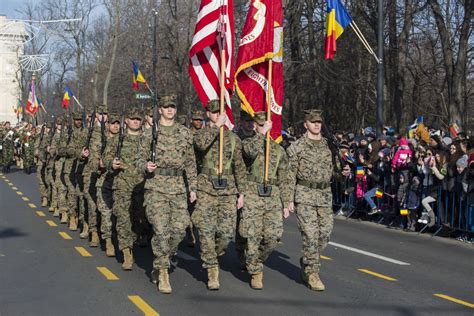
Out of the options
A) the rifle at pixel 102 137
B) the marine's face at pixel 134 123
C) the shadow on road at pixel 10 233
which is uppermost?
the marine's face at pixel 134 123

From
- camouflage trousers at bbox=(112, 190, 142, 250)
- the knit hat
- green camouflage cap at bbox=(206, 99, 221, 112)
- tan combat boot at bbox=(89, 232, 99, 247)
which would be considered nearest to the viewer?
green camouflage cap at bbox=(206, 99, 221, 112)

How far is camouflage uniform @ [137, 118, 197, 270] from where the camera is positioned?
8.22 meters

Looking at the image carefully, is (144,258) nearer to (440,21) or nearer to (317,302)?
(317,302)

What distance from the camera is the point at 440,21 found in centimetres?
2441

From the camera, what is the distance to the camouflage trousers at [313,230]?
8.38 meters

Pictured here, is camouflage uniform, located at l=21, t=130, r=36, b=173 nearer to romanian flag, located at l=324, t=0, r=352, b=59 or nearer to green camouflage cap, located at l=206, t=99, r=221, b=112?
romanian flag, located at l=324, t=0, r=352, b=59

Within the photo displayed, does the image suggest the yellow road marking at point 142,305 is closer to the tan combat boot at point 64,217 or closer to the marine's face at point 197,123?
the marine's face at point 197,123

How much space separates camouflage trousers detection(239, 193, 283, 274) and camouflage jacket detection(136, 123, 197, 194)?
2.25 ft

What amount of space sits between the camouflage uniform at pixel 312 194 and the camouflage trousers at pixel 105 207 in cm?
311

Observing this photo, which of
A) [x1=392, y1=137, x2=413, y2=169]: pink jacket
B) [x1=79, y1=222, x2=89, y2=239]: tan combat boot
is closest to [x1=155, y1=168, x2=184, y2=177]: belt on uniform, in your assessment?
[x1=79, y1=222, x2=89, y2=239]: tan combat boot

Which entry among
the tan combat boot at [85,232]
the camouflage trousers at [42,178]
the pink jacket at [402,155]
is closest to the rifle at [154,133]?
the tan combat boot at [85,232]

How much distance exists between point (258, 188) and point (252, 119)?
0.91m

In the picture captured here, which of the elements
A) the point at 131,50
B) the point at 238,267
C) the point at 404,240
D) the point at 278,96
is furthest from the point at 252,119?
the point at 131,50

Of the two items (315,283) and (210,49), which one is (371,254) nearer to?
(315,283)
